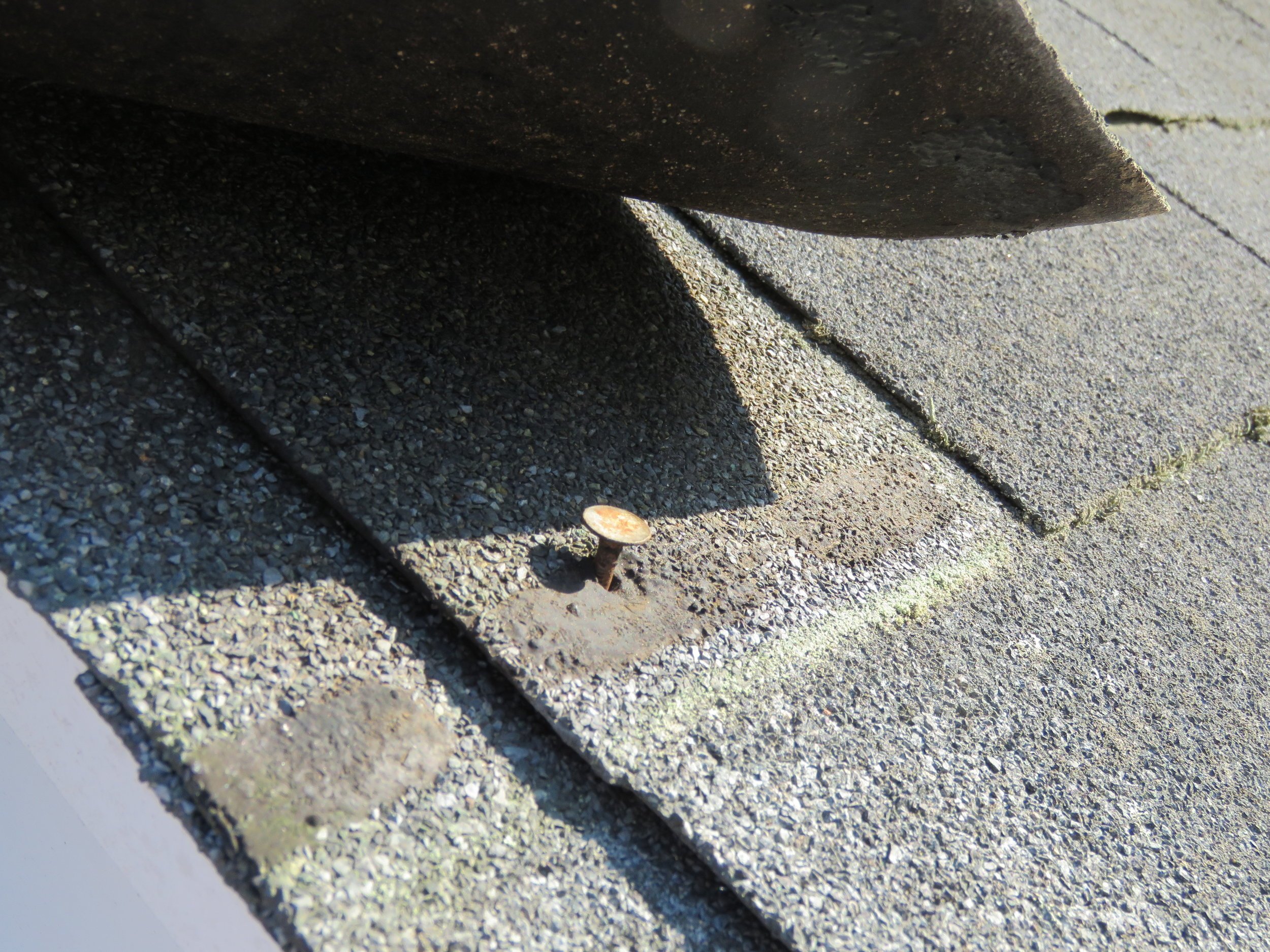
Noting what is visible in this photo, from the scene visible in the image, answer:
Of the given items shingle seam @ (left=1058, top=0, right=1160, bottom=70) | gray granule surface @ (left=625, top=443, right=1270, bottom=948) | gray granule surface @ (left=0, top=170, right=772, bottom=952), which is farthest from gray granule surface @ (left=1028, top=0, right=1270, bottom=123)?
gray granule surface @ (left=0, top=170, right=772, bottom=952)

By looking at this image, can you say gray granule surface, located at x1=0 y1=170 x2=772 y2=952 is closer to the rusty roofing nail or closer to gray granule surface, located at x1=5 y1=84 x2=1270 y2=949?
gray granule surface, located at x1=5 y1=84 x2=1270 y2=949

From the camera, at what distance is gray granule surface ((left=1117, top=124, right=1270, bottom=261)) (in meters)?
3.69

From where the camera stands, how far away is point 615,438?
1842 mm

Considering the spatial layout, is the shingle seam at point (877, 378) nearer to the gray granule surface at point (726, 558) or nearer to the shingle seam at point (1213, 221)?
the gray granule surface at point (726, 558)

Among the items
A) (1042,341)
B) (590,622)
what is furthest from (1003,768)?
(1042,341)

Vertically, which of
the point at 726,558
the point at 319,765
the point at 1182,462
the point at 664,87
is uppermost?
the point at 664,87

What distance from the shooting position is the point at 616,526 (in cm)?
156

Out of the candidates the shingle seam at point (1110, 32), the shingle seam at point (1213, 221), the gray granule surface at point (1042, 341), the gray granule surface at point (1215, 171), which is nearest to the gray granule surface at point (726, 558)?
the gray granule surface at point (1042, 341)

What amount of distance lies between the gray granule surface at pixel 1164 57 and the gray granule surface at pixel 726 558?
246cm

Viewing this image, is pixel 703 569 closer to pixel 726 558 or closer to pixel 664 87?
pixel 726 558

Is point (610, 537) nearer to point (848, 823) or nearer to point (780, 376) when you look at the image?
point (848, 823)

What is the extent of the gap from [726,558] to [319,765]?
76 centimetres

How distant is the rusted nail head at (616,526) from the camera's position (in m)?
1.53

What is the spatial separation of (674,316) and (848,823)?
1.11 m
